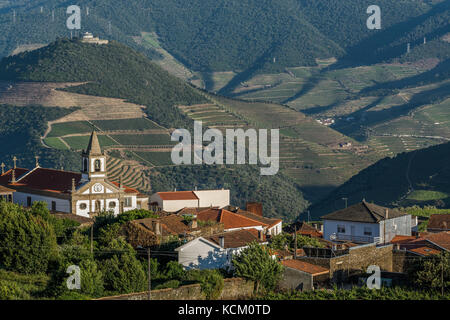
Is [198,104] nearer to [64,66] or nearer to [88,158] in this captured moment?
[64,66]

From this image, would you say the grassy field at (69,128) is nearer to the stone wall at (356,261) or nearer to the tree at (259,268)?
the stone wall at (356,261)

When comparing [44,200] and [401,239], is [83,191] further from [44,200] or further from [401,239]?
[401,239]

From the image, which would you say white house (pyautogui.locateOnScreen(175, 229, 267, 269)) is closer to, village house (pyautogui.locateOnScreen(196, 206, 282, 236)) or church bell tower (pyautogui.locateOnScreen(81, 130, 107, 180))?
village house (pyautogui.locateOnScreen(196, 206, 282, 236))

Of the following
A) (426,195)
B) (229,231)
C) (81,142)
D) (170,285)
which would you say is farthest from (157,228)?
(81,142)

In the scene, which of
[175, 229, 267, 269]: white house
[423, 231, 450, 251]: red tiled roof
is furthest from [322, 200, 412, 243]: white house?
[175, 229, 267, 269]: white house
